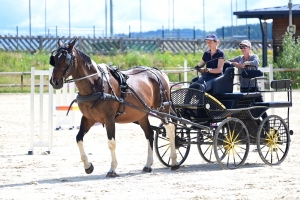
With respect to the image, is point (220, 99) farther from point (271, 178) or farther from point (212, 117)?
point (271, 178)

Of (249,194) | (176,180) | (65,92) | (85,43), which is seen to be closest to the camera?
(249,194)

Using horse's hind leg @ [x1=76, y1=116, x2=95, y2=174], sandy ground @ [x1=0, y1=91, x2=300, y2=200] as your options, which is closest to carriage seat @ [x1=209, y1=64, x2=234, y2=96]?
sandy ground @ [x1=0, y1=91, x2=300, y2=200]

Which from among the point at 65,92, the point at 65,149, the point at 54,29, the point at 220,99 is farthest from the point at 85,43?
the point at 220,99

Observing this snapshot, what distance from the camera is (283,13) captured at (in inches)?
1540

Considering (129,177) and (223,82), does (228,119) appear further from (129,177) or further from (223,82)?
(129,177)

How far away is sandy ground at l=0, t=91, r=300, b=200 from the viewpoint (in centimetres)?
968

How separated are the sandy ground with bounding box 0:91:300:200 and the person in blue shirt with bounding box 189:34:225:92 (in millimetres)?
1243

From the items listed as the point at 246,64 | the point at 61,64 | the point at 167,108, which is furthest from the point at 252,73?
the point at 61,64

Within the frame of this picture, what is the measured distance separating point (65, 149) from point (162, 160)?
321 centimetres

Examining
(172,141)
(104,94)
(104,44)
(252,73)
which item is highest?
(104,44)

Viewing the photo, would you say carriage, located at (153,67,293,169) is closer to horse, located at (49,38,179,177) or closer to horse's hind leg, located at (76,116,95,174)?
horse, located at (49,38,179,177)

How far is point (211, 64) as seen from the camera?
41.5ft

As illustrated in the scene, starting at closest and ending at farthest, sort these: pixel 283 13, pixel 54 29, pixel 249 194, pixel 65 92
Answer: pixel 249 194 → pixel 65 92 → pixel 283 13 → pixel 54 29

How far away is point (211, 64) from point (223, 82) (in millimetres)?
361
